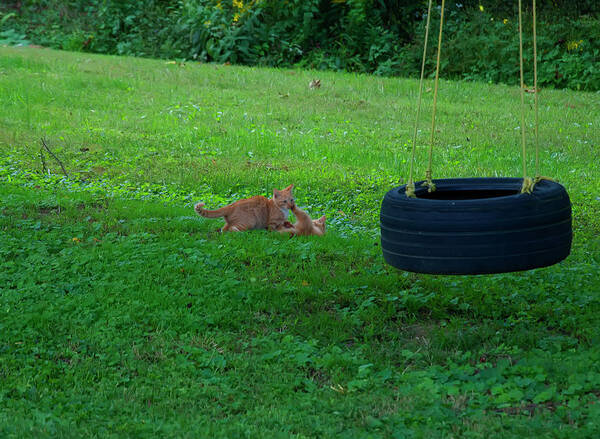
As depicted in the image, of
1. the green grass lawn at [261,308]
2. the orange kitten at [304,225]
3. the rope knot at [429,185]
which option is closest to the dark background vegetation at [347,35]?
the green grass lawn at [261,308]

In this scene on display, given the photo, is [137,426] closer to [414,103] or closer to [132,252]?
[132,252]

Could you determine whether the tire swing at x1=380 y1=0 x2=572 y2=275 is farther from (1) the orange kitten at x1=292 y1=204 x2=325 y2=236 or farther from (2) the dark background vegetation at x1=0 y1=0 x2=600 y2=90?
(2) the dark background vegetation at x1=0 y1=0 x2=600 y2=90

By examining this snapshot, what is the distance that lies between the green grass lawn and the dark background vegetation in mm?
6977

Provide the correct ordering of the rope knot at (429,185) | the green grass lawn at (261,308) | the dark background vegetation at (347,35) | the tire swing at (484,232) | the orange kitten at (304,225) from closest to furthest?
the green grass lawn at (261,308)
the tire swing at (484,232)
the rope knot at (429,185)
the orange kitten at (304,225)
the dark background vegetation at (347,35)

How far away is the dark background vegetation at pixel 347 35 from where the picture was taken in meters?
18.3

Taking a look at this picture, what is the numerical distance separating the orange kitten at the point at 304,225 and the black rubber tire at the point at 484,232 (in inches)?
110

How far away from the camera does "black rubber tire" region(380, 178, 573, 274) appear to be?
4.69 metres

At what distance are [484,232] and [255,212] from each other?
137 inches

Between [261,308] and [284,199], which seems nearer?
[261,308]

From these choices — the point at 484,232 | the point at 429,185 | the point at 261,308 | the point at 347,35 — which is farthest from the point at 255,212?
the point at 347,35

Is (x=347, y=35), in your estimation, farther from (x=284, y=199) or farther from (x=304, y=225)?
(x=304, y=225)

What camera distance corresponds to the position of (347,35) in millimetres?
20781

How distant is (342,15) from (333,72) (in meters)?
2.60

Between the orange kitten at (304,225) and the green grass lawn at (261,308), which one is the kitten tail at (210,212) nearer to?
the green grass lawn at (261,308)
